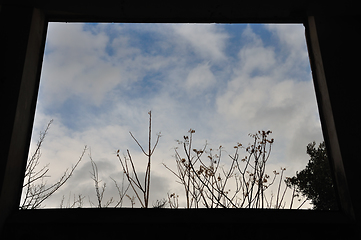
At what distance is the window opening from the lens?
1.66m

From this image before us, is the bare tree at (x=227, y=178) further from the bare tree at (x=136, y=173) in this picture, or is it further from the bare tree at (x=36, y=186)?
the bare tree at (x=36, y=186)

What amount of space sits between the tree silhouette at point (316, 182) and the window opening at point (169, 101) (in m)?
0.09

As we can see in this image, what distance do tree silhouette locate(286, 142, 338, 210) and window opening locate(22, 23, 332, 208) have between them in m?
0.09

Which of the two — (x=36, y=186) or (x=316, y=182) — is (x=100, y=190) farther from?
(x=316, y=182)

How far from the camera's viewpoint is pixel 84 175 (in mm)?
1721

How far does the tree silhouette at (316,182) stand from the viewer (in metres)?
1.70

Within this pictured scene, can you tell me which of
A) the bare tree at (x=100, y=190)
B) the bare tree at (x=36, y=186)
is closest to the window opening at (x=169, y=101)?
the bare tree at (x=100, y=190)

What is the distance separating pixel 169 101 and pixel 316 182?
1313mm

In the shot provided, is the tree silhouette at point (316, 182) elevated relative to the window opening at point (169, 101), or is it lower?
lower
